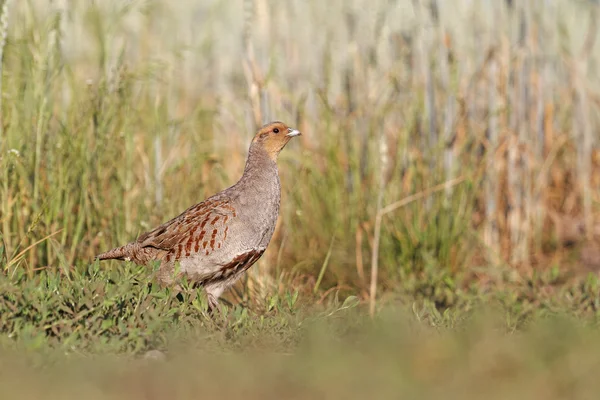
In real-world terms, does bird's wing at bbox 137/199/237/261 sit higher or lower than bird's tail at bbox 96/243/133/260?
higher

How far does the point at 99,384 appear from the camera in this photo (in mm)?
2734

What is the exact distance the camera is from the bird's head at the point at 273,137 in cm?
495

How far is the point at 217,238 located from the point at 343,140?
250cm

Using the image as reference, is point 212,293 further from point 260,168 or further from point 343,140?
point 343,140

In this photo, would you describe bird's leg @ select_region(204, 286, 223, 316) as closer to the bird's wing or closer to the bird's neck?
the bird's wing

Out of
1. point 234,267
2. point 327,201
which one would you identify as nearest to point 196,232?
point 234,267

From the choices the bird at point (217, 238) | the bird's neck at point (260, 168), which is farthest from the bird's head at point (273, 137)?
the bird at point (217, 238)

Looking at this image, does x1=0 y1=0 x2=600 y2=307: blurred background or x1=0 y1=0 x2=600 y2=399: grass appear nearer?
x1=0 y1=0 x2=600 y2=399: grass

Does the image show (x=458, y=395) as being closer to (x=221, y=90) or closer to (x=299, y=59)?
(x=299, y=59)

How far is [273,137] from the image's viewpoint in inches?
196

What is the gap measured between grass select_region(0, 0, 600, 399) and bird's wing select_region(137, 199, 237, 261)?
25 cm

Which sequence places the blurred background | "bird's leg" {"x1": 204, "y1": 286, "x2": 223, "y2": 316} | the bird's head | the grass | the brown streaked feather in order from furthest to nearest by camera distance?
the blurred background
the bird's head
"bird's leg" {"x1": 204, "y1": 286, "x2": 223, "y2": 316}
the brown streaked feather
the grass

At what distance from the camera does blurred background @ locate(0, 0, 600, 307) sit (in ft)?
17.3

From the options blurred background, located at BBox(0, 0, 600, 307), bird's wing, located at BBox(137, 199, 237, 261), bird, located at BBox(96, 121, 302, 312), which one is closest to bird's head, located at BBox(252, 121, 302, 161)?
bird, located at BBox(96, 121, 302, 312)
